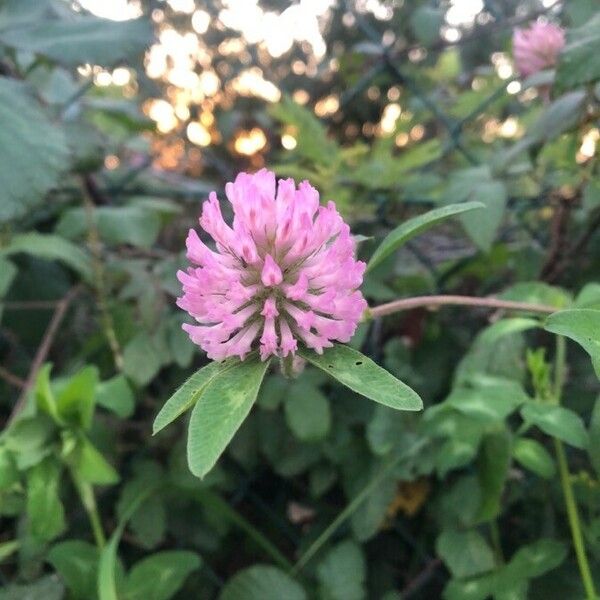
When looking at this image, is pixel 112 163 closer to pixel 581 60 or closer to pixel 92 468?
pixel 92 468

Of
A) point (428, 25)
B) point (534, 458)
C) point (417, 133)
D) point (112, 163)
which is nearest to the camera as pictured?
point (534, 458)

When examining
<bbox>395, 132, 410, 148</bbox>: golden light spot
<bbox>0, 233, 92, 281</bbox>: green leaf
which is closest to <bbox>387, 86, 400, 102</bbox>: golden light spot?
<bbox>395, 132, 410, 148</bbox>: golden light spot

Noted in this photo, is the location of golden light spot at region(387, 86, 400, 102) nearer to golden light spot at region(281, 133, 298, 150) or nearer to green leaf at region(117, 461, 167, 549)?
golden light spot at region(281, 133, 298, 150)

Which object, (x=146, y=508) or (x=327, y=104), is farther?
(x=327, y=104)

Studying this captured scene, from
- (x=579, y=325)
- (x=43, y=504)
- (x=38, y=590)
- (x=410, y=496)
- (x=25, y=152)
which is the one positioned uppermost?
(x=25, y=152)

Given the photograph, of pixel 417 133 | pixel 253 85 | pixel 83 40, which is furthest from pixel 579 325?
pixel 253 85

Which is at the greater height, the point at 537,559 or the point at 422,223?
the point at 422,223

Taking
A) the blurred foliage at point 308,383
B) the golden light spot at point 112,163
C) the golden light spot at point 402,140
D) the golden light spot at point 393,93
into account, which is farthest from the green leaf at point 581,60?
the golden light spot at point 393,93

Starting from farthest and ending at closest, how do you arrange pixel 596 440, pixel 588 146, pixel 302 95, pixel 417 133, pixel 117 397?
pixel 302 95 → pixel 417 133 → pixel 588 146 → pixel 117 397 → pixel 596 440
